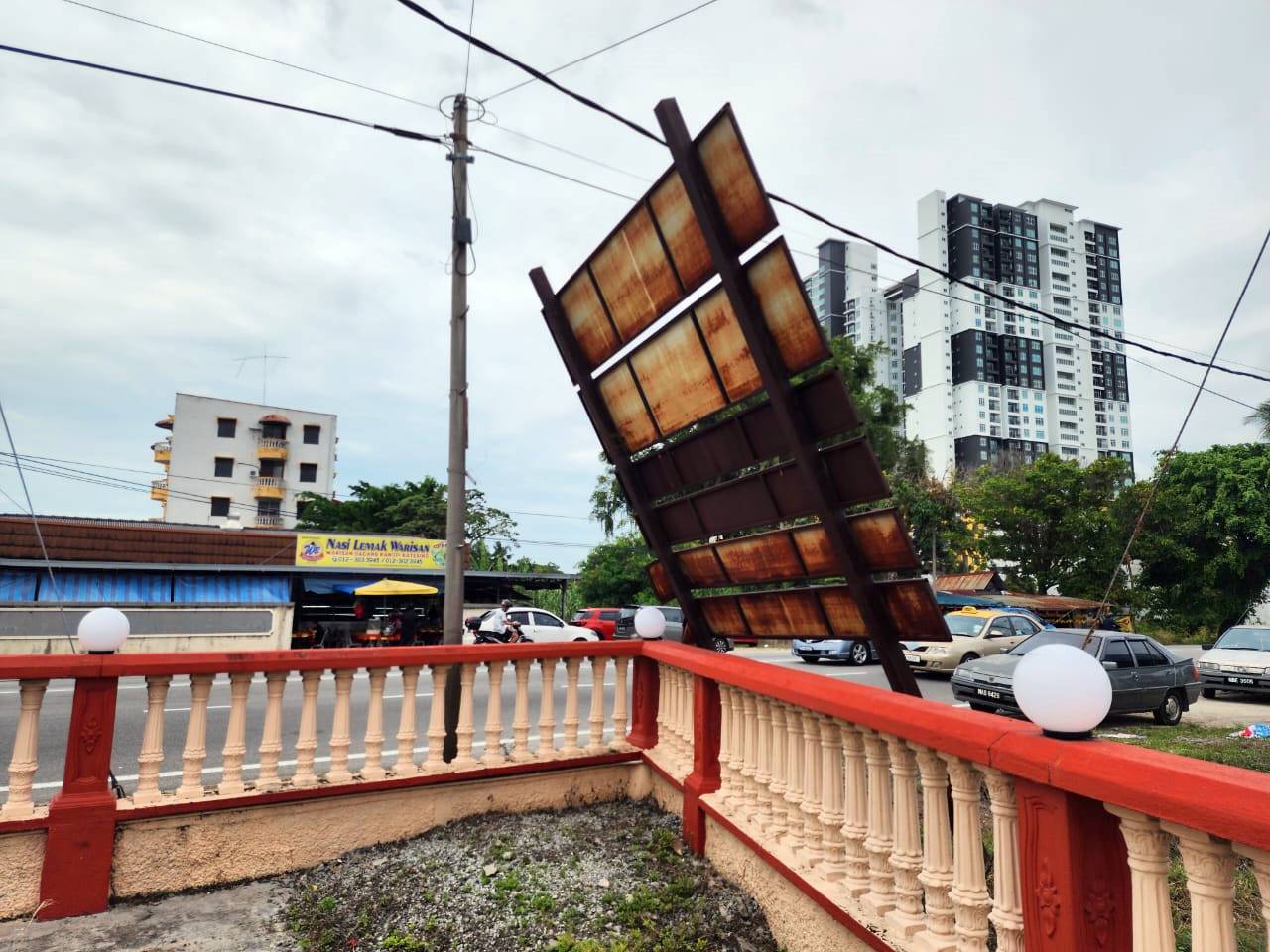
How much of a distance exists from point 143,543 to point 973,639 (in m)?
23.7

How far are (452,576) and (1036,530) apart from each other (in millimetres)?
35510

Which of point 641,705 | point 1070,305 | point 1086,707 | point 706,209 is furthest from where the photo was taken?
point 1070,305

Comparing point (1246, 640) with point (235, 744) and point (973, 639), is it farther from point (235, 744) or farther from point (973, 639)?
point (235, 744)

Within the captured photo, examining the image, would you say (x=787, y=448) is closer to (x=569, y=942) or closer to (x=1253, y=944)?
(x=569, y=942)

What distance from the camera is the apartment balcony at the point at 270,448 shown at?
54.2 metres

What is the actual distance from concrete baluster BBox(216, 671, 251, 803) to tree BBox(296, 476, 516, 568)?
118 feet

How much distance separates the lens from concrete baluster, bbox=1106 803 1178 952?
1.55 m

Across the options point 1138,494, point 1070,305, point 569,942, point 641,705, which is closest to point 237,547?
point 641,705

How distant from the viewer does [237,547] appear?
23891 mm

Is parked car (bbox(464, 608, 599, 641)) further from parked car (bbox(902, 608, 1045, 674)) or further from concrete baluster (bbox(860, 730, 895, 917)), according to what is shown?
concrete baluster (bbox(860, 730, 895, 917))

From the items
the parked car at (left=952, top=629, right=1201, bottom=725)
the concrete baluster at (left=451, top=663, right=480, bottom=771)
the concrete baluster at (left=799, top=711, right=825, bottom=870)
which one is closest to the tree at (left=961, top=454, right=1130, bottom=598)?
the parked car at (left=952, top=629, right=1201, bottom=725)

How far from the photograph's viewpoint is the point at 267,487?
53938 mm

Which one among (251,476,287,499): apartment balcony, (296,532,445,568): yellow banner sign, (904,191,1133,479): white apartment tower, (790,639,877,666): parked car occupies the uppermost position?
(904,191,1133,479): white apartment tower

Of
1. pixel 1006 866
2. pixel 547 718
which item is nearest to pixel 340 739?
pixel 547 718
